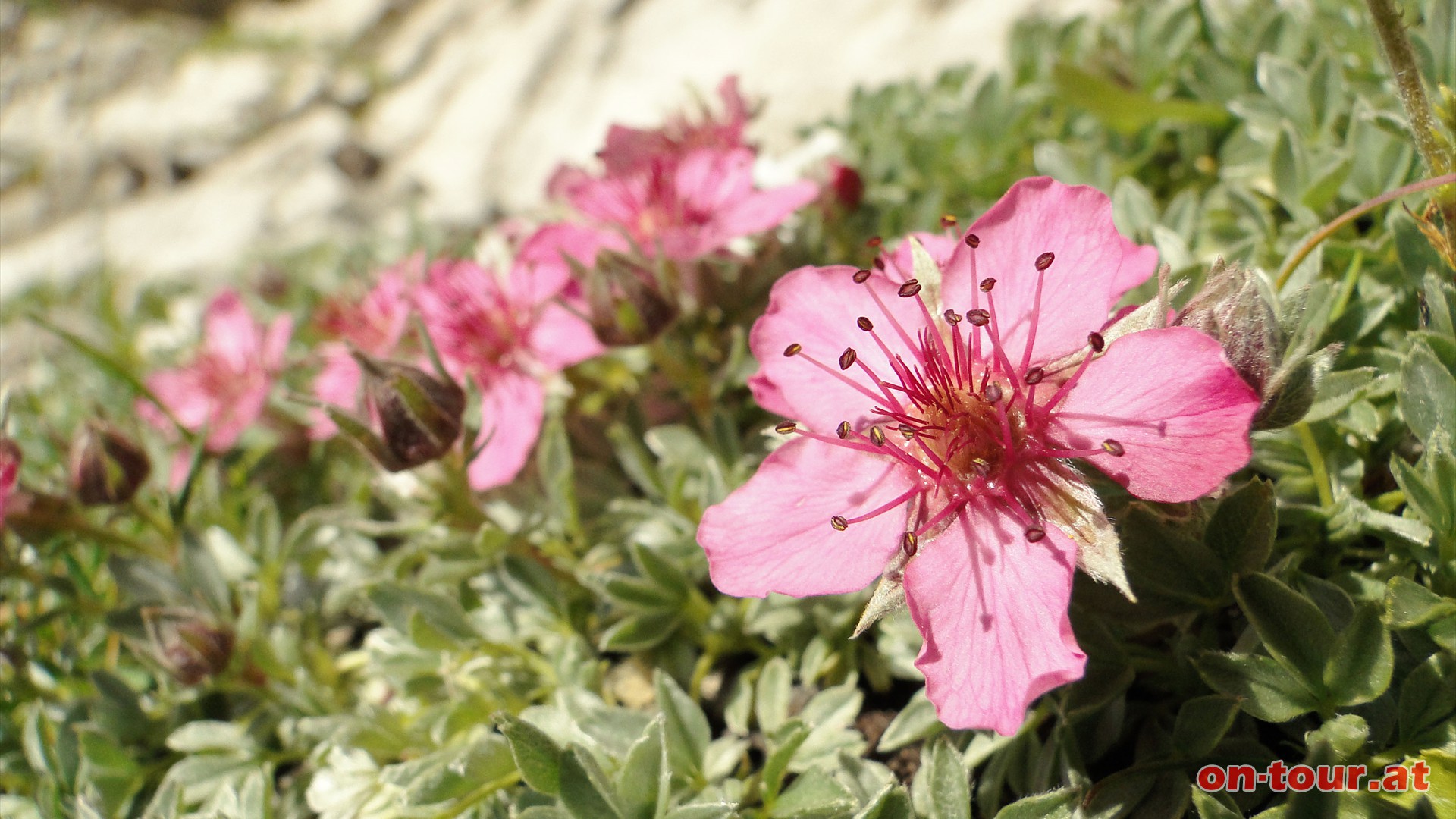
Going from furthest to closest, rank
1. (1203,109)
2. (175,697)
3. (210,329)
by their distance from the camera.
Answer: (210,329) < (1203,109) < (175,697)

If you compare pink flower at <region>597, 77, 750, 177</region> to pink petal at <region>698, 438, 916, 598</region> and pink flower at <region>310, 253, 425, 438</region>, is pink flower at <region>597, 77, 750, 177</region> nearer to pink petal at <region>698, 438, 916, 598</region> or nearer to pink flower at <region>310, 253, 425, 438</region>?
pink flower at <region>310, 253, 425, 438</region>

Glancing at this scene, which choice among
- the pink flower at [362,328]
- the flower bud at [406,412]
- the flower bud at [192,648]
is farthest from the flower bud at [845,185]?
the flower bud at [192,648]

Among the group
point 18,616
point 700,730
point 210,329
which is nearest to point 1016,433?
point 700,730

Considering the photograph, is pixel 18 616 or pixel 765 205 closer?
pixel 765 205

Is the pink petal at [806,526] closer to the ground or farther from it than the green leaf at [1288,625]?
farther from it

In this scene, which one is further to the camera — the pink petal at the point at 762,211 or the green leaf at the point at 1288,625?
the pink petal at the point at 762,211

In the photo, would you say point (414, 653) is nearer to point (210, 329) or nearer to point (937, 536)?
point (937, 536)

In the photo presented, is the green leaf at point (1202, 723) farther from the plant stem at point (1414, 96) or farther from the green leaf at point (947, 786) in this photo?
the plant stem at point (1414, 96)

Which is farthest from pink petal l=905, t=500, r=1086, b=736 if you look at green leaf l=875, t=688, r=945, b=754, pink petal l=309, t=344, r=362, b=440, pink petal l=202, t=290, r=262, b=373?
pink petal l=202, t=290, r=262, b=373
